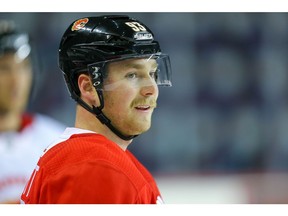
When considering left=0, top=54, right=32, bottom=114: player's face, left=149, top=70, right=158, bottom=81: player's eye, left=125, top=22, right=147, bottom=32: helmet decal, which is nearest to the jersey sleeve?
left=149, top=70, right=158, bottom=81: player's eye

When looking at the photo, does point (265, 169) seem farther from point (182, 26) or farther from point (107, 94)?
point (107, 94)

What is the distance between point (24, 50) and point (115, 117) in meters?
2.67

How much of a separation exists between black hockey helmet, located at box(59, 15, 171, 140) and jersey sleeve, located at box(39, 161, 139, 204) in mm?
338

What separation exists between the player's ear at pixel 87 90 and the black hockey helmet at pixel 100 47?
0.06 feet

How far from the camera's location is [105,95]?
2.27m

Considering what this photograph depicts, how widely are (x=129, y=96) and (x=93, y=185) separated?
0.45 meters

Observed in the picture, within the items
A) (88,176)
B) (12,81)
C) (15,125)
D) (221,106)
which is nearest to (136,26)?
(88,176)

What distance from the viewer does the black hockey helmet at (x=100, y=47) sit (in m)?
2.26

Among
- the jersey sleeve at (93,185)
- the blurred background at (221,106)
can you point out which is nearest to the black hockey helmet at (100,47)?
the jersey sleeve at (93,185)

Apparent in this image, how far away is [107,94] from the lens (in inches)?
89.0

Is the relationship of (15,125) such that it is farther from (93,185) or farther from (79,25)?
(93,185)

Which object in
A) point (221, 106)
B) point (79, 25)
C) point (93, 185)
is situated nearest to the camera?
point (93, 185)

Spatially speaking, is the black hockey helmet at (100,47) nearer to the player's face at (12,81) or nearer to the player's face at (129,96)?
the player's face at (129,96)

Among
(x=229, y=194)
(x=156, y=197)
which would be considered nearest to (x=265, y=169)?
(x=229, y=194)
